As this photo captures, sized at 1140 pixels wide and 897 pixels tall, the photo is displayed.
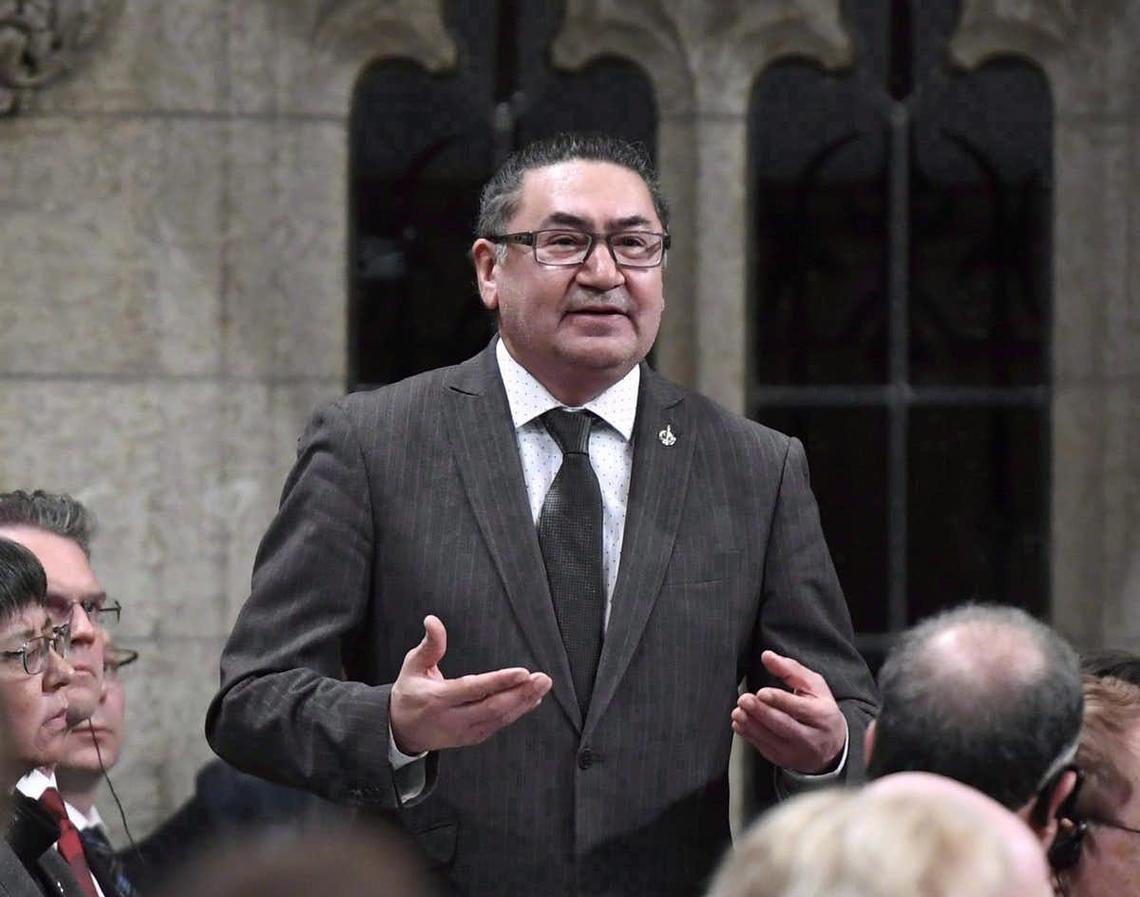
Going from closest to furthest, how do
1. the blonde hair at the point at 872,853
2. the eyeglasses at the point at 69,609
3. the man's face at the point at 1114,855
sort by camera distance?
the blonde hair at the point at 872,853 < the man's face at the point at 1114,855 < the eyeglasses at the point at 69,609

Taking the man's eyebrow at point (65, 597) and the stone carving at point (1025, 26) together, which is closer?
the man's eyebrow at point (65, 597)

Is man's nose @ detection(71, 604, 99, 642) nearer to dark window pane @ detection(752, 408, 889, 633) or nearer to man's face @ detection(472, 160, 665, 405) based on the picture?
man's face @ detection(472, 160, 665, 405)

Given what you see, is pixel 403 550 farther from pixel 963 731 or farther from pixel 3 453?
pixel 3 453

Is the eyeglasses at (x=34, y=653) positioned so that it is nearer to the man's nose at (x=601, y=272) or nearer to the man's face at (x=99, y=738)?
the man's face at (x=99, y=738)

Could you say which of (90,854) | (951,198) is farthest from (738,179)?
(90,854)

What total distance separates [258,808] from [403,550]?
196cm

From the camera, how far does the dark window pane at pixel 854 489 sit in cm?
564

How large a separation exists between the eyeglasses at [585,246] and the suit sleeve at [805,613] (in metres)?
0.37

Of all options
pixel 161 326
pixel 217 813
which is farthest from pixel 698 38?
pixel 217 813

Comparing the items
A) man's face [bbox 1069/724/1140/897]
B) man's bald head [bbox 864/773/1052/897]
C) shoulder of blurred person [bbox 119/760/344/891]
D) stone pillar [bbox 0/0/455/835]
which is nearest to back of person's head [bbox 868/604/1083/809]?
man's bald head [bbox 864/773/1052/897]

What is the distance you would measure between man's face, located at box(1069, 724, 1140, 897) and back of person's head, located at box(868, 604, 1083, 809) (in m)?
0.49

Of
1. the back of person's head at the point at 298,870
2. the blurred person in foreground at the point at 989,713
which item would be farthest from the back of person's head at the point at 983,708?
the back of person's head at the point at 298,870

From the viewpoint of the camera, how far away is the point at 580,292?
313cm

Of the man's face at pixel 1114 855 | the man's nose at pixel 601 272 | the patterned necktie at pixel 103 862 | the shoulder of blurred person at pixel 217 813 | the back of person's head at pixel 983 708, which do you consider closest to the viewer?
the back of person's head at pixel 983 708
